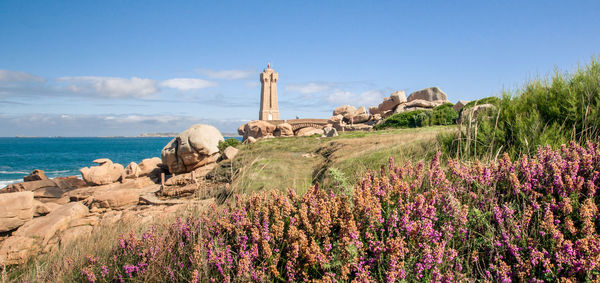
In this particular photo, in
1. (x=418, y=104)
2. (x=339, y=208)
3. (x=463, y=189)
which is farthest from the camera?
(x=418, y=104)

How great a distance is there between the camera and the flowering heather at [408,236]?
2.40 metres

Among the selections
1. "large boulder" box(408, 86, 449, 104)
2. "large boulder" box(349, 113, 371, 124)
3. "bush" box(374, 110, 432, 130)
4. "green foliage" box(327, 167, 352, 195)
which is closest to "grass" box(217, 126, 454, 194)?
"green foliage" box(327, 167, 352, 195)

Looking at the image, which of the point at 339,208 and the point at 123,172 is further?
the point at 123,172

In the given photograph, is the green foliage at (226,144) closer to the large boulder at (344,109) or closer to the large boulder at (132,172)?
the large boulder at (132,172)

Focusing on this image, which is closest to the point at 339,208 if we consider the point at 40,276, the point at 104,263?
the point at 104,263

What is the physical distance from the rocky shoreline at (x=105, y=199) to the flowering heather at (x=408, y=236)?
184 centimetres

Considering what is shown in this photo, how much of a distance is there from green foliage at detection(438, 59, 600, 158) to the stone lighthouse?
2087 inches

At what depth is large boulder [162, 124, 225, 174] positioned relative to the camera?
17.0m

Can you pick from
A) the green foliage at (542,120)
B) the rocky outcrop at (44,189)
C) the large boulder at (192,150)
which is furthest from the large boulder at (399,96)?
the rocky outcrop at (44,189)

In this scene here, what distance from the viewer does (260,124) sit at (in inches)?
1403

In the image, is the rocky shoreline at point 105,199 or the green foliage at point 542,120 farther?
the rocky shoreline at point 105,199

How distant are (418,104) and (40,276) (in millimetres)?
31815

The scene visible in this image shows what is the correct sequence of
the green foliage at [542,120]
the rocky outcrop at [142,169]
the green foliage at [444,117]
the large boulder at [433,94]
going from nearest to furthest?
the green foliage at [542,120] < the green foliage at [444,117] < the rocky outcrop at [142,169] < the large boulder at [433,94]

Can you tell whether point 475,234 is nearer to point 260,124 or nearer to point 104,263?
point 104,263
